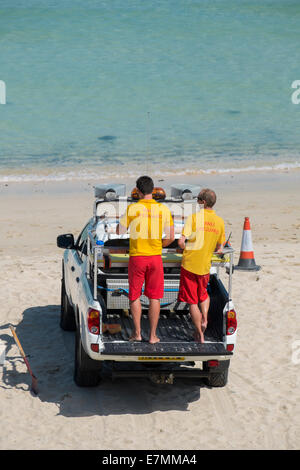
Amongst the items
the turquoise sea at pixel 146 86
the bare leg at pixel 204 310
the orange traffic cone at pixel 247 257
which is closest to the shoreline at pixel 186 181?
the turquoise sea at pixel 146 86

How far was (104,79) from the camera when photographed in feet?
122

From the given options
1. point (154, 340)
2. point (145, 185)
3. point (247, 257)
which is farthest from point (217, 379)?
point (247, 257)

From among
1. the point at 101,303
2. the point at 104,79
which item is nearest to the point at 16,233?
the point at 101,303

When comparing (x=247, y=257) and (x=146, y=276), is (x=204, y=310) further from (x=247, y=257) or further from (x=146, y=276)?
(x=247, y=257)

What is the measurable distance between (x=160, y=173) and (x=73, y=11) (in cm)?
2838

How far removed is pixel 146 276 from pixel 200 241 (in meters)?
0.61

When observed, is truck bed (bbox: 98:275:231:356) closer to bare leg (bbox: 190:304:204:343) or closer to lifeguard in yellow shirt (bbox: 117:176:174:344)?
bare leg (bbox: 190:304:204:343)

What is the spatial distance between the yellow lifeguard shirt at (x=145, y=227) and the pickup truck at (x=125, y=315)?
0.34m

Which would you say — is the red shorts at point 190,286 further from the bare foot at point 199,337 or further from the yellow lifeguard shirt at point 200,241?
the bare foot at point 199,337

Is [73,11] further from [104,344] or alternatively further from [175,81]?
[104,344]

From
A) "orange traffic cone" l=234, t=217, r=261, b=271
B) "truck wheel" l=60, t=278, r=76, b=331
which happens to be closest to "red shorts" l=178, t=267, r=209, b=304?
"truck wheel" l=60, t=278, r=76, b=331

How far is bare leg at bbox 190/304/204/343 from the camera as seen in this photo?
6949 millimetres

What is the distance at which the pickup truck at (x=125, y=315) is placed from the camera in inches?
263

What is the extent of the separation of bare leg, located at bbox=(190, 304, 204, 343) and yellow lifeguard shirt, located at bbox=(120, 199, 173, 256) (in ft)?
2.13
